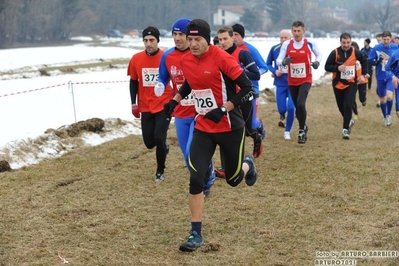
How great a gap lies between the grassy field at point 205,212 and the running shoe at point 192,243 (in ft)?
0.21

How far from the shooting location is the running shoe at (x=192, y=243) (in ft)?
17.9

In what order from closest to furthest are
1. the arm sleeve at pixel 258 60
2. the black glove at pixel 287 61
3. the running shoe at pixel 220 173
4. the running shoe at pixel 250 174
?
the running shoe at pixel 250 174 < the running shoe at pixel 220 173 < the arm sleeve at pixel 258 60 < the black glove at pixel 287 61

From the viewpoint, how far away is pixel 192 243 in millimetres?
5492

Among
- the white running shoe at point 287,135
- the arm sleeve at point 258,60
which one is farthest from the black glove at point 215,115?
the white running shoe at point 287,135

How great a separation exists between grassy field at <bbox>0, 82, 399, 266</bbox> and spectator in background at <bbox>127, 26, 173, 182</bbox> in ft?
1.99

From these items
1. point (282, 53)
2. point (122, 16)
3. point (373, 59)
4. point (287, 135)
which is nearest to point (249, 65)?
point (282, 53)

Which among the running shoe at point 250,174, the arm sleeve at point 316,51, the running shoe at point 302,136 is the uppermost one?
the arm sleeve at point 316,51

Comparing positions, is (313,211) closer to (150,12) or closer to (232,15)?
(150,12)

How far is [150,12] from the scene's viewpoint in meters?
118

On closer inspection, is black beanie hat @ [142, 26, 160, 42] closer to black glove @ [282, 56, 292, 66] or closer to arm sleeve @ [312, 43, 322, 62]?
black glove @ [282, 56, 292, 66]

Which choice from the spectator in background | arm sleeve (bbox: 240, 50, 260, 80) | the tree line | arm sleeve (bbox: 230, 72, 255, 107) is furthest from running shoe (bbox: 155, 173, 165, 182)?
the tree line

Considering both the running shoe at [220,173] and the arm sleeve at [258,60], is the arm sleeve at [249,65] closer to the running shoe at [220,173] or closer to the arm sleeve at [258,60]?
the arm sleeve at [258,60]

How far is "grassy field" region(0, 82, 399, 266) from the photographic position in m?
5.44

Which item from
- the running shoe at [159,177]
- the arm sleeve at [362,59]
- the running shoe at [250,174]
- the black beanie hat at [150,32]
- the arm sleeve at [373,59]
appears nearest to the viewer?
the running shoe at [250,174]
